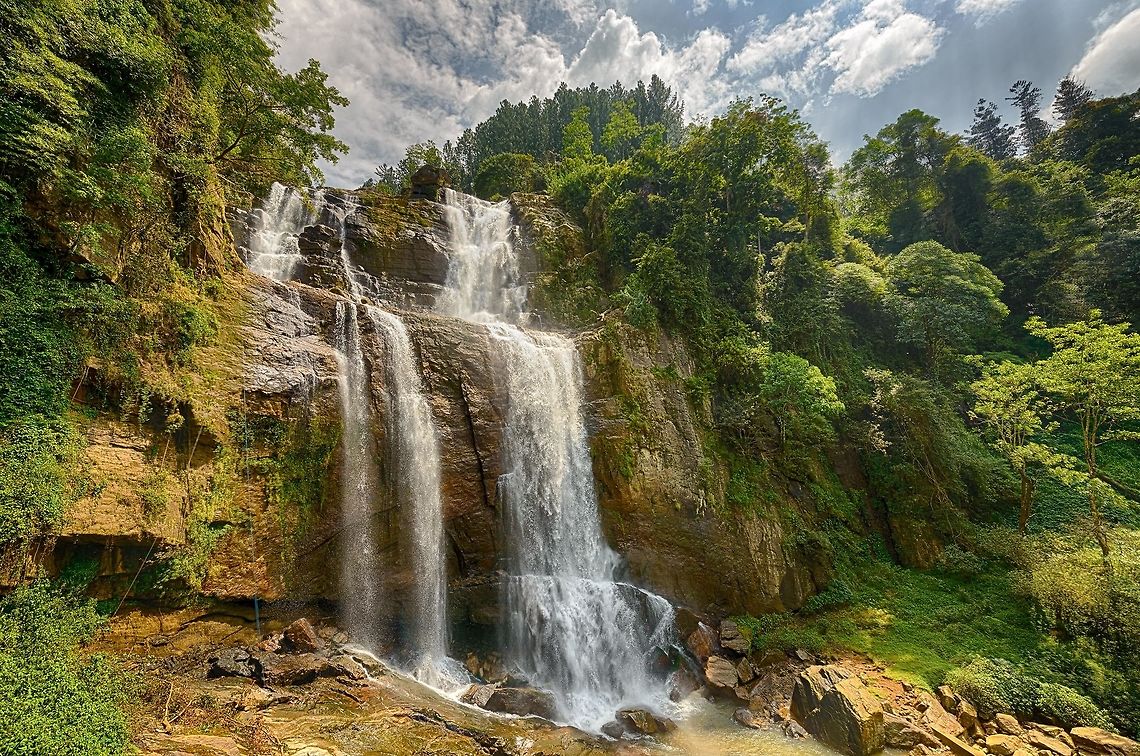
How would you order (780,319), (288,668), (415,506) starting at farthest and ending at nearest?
(780,319), (415,506), (288,668)

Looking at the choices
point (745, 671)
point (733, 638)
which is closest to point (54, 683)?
point (745, 671)

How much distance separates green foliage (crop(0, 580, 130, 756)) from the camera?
5.33 meters

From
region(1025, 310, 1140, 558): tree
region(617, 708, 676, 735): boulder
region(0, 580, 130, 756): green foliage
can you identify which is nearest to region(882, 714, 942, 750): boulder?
region(617, 708, 676, 735): boulder

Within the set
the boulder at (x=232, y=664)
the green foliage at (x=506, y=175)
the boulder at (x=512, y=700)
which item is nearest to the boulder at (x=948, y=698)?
the boulder at (x=512, y=700)

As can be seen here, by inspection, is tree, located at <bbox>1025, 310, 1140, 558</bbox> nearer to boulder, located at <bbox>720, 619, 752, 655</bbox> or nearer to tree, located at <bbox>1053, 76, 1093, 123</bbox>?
boulder, located at <bbox>720, 619, 752, 655</bbox>

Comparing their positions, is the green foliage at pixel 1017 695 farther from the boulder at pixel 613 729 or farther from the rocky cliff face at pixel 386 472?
the boulder at pixel 613 729

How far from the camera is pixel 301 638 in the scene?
10.0 meters

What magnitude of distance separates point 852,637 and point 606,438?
379 inches

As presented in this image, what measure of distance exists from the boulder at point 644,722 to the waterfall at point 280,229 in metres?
18.3

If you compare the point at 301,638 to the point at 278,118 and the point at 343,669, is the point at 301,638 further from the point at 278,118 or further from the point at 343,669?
the point at 278,118

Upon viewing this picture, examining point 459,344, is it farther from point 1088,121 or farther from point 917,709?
point 1088,121

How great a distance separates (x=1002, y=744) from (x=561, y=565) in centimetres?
1059

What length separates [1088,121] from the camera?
2888cm

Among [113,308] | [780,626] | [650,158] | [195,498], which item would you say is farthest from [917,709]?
[650,158]
